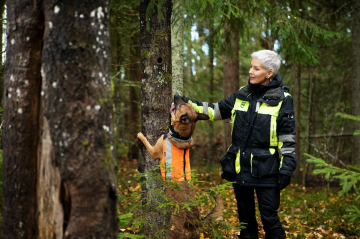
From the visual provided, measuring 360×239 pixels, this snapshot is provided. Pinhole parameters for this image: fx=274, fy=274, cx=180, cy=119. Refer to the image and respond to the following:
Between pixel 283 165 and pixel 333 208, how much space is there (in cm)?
454

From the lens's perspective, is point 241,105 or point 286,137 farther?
point 241,105

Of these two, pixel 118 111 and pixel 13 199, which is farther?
pixel 118 111

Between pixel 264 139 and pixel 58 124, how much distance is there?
2.38 meters

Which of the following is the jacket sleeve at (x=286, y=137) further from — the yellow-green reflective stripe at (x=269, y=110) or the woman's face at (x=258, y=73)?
the woman's face at (x=258, y=73)

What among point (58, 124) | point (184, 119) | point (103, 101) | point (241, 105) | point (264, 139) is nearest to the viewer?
point (58, 124)

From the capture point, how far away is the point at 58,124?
1953 millimetres

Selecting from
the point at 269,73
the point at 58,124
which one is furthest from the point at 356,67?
the point at 58,124

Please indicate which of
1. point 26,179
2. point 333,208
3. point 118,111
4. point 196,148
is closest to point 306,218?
point 333,208

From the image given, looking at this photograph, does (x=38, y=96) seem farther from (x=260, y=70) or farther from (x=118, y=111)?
(x=118, y=111)

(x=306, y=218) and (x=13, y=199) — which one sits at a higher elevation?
(x=13, y=199)

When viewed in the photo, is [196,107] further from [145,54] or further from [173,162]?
[145,54]

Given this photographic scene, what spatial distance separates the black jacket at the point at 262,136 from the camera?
3.34m

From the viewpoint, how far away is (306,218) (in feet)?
19.9

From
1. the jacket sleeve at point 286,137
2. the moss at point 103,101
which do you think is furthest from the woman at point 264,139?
the moss at point 103,101
